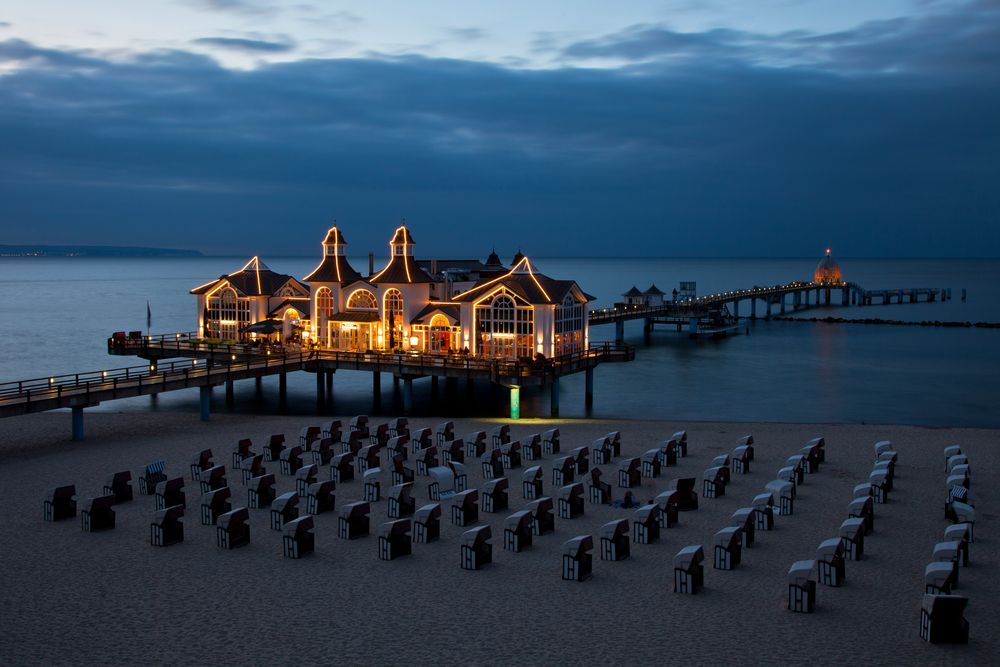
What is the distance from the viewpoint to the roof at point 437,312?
38.6 metres

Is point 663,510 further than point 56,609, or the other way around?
point 663,510

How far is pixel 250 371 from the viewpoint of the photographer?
3500 cm

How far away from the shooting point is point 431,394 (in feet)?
140

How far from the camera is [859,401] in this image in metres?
43.7

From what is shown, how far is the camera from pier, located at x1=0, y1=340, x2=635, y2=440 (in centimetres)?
2767

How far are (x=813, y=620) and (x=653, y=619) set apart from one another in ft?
7.68

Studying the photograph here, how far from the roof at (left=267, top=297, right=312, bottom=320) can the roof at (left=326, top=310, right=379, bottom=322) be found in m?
2.51

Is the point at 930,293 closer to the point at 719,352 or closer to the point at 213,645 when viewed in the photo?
the point at 719,352

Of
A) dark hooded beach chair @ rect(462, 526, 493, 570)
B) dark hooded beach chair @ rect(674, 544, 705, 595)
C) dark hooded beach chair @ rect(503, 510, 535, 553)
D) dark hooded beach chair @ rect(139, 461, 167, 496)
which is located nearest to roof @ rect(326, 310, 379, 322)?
dark hooded beach chair @ rect(139, 461, 167, 496)

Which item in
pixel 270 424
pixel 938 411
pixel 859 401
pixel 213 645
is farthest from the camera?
pixel 859 401

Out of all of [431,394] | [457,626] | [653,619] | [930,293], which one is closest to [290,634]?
[457,626]

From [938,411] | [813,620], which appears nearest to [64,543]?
[813,620]

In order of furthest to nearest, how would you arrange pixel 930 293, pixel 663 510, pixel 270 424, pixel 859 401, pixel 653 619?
pixel 930 293, pixel 859 401, pixel 270 424, pixel 663 510, pixel 653 619

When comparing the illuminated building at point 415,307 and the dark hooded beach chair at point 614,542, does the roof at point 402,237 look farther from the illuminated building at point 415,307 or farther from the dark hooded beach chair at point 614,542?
the dark hooded beach chair at point 614,542
